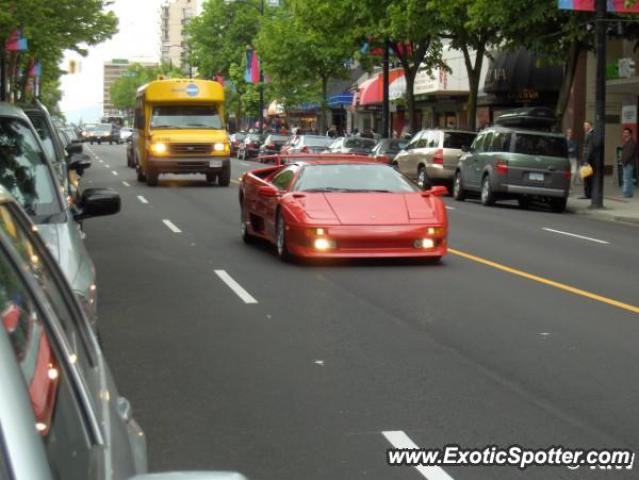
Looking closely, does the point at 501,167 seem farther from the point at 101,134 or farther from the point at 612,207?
the point at 101,134

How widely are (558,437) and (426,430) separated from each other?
27.8 inches

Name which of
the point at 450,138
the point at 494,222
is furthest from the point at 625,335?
the point at 450,138

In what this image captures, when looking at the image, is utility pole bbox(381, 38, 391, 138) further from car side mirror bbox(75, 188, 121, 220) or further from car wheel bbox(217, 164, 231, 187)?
car side mirror bbox(75, 188, 121, 220)

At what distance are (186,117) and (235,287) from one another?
21.5 m

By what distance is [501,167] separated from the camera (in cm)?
2694

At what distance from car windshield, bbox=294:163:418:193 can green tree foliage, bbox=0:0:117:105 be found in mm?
22740

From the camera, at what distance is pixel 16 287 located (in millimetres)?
2535

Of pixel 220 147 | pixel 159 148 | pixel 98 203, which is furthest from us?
pixel 220 147

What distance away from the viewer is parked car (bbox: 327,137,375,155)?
38831mm


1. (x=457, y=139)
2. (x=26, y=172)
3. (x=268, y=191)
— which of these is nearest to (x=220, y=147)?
(x=457, y=139)

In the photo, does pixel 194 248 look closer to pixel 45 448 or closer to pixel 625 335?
pixel 625 335

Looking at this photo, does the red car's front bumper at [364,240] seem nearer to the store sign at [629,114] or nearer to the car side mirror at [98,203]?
the car side mirror at [98,203]

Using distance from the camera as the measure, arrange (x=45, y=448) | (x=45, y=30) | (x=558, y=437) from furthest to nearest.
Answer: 1. (x=45, y=30)
2. (x=558, y=437)
3. (x=45, y=448)

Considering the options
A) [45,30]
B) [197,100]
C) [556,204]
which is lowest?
[556,204]
